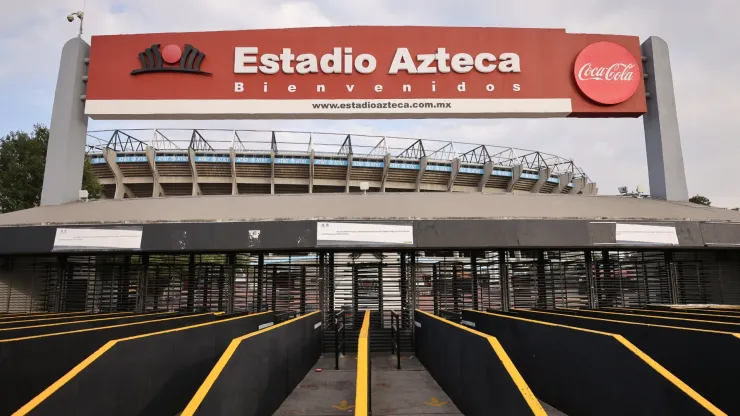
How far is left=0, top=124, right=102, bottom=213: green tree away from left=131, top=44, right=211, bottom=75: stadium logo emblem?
46.5 ft

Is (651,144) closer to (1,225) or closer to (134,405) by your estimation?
(134,405)

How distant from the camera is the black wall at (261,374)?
4711 millimetres

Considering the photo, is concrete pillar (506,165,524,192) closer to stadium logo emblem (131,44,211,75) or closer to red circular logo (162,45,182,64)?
stadium logo emblem (131,44,211,75)

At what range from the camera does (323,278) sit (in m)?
12.5

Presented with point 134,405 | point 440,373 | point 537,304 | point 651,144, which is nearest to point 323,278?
point 440,373

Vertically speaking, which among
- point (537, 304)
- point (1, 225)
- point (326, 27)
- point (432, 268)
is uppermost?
point (326, 27)

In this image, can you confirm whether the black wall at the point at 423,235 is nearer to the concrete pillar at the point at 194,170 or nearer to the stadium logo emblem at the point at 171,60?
the stadium logo emblem at the point at 171,60

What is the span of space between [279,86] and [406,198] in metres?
5.62

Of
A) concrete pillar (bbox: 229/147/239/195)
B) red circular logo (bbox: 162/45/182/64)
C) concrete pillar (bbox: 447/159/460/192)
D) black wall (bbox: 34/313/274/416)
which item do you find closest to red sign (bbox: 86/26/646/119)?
red circular logo (bbox: 162/45/182/64)

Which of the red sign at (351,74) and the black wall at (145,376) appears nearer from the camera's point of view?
the black wall at (145,376)

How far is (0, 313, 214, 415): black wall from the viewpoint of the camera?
4.46 metres

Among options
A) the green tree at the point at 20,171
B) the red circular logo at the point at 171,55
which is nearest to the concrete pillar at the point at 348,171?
the green tree at the point at 20,171

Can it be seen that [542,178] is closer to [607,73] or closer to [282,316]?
[607,73]

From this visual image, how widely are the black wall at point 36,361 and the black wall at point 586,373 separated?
5.93 metres
